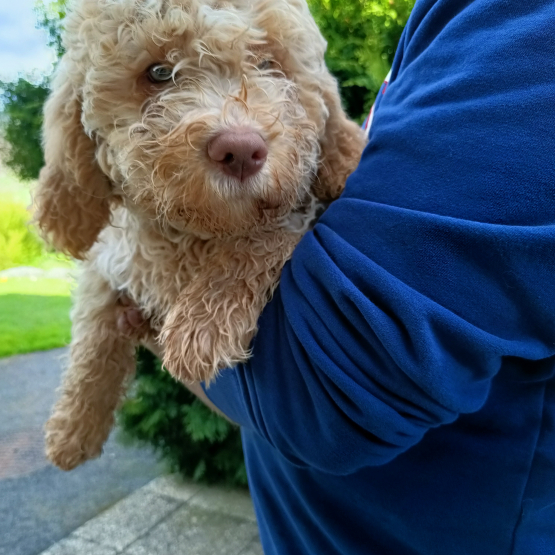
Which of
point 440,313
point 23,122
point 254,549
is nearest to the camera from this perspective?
point 440,313

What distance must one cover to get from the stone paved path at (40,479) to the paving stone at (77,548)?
1.2 inches

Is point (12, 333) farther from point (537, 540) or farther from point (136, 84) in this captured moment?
point (537, 540)

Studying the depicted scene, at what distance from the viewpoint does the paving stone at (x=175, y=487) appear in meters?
4.12

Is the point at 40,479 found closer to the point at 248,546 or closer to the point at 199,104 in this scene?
the point at 248,546

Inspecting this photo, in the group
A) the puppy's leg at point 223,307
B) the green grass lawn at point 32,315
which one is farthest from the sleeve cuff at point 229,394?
the green grass lawn at point 32,315

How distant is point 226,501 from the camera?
4051mm

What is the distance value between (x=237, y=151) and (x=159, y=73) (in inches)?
16.3

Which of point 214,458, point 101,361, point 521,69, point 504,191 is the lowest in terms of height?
point 214,458

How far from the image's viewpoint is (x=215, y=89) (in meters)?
1.43

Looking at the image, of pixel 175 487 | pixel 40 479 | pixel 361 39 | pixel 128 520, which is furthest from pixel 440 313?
pixel 40 479

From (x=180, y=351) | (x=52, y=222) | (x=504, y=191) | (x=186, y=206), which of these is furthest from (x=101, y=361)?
(x=504, y=191)

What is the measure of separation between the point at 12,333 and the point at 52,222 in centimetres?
525

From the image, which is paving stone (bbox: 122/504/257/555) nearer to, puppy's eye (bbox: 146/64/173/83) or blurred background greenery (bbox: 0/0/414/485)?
blurred background greenery (bbox: 0/0/414/485)

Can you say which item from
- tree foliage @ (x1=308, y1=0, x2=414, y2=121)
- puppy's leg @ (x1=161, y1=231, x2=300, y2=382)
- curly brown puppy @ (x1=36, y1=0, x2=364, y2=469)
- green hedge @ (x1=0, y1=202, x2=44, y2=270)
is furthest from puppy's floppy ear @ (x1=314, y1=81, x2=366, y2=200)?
green hedge @ (x1=0, y1=202, x2=44, y2=270)
